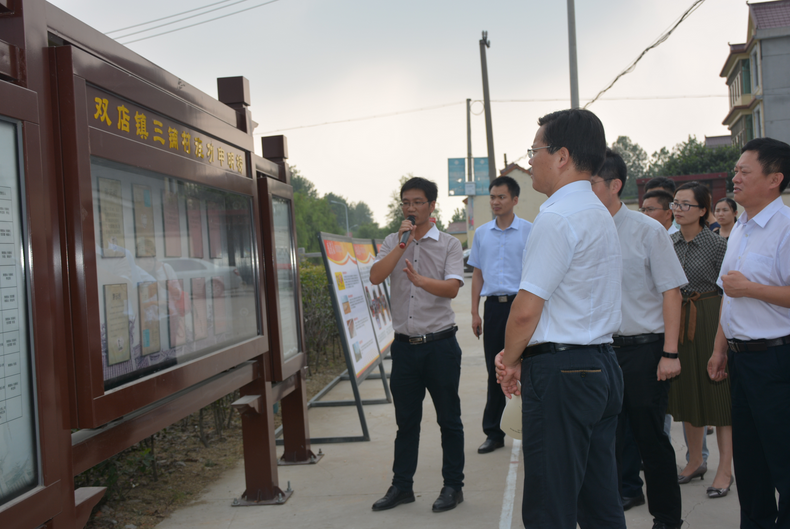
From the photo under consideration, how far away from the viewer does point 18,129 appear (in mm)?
1790

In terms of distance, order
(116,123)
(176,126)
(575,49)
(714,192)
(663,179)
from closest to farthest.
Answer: (116,123), (176,126), (663,179), (575,49), (714,192)

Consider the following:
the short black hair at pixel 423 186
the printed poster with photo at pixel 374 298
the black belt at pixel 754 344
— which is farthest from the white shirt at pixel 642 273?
the printed poster with photo at pixel 374 298

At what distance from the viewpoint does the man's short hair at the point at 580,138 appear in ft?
7.26

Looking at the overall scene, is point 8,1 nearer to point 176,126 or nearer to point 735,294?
point 176,126

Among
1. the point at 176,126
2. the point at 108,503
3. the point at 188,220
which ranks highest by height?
the point at 176,126

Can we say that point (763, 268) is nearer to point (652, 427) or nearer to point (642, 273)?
point (642, 273)

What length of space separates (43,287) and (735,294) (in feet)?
9.16

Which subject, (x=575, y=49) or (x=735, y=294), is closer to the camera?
(x=735, y=294)

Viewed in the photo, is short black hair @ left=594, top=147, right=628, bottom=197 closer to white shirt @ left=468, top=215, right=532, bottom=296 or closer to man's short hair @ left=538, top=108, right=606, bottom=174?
man's short hair @ left=538, top=108, right=606, bottom=174

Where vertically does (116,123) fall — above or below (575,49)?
below

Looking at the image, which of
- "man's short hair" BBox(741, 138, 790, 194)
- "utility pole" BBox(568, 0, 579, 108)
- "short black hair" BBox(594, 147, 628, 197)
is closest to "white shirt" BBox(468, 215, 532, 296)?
"short black hair" BBox(594, 147, 628, 197)

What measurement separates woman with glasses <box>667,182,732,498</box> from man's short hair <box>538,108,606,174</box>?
1.79 m

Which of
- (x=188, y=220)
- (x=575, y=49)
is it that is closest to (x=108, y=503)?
(x=188, y=220)

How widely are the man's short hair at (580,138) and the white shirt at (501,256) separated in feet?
8.16
